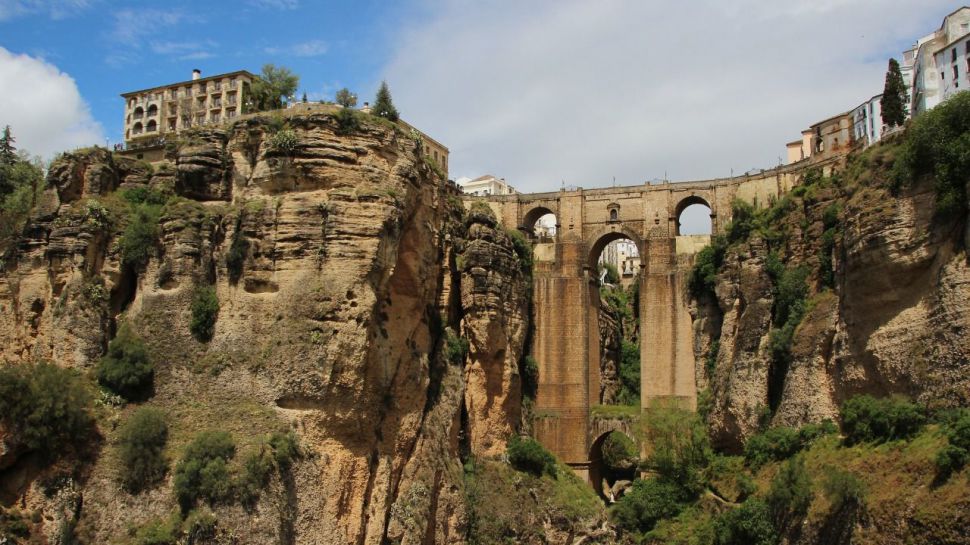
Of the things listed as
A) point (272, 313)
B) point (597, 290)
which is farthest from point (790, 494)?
point (272, 313)

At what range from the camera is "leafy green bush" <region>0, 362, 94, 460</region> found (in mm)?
30266

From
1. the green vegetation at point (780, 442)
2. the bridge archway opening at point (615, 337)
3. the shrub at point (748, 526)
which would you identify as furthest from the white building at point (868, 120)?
the shrub at point (748, 526)

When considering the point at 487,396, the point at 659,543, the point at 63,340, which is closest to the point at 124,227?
the point at 63,340

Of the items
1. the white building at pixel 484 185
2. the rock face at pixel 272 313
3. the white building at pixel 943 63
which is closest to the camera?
the rock face at pixel 272 313

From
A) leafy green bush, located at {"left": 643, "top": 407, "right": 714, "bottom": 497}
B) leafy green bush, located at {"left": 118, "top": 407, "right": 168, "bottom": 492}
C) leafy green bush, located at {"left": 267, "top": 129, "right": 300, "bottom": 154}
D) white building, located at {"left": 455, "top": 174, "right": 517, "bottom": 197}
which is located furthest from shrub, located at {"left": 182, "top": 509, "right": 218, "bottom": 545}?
white building, located at {"left": 455, "top": 174, "right": 517, "bottom": 197}

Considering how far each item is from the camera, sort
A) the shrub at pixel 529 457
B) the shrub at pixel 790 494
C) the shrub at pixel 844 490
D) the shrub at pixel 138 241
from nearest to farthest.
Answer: the shrub at pixel 844 490 → the shrub at pixel 138 241 → the shrub at pixel 790 494 → the shrub at pixel 529 457

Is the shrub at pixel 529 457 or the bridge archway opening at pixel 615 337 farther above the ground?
the bridge archway opening at pixel 615 337

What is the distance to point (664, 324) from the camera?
5269cm

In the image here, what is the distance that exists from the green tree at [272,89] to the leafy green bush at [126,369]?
49.3 ft

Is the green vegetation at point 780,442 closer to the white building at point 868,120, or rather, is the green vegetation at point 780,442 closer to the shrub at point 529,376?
the shrub at point 529,376

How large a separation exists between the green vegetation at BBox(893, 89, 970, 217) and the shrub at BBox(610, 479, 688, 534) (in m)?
16.9

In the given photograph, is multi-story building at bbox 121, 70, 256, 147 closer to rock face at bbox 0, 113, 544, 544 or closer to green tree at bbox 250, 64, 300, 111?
green tree at bbox 250, 64, 300, 111

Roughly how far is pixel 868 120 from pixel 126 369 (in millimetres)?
40483

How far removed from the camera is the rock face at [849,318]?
36.2 m
